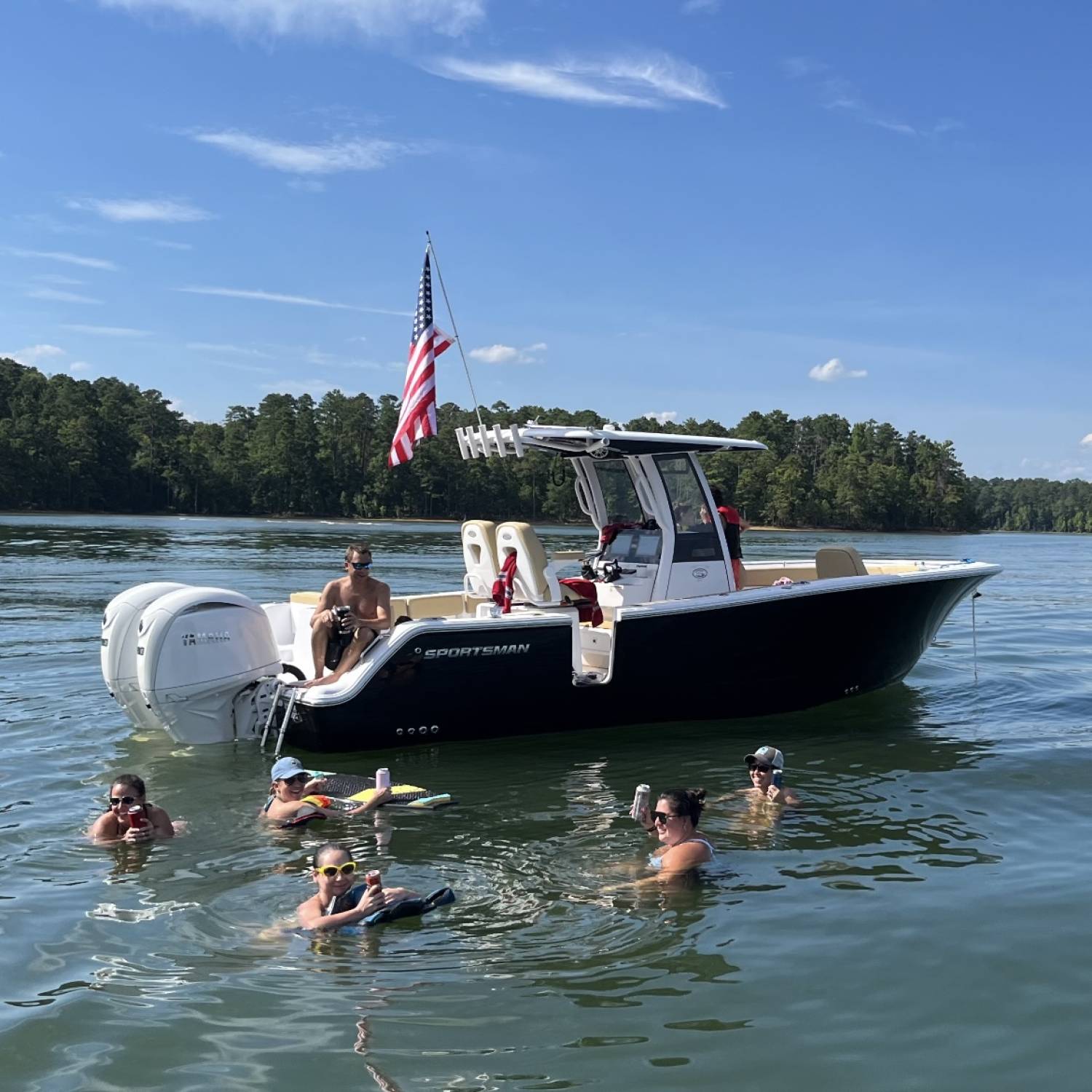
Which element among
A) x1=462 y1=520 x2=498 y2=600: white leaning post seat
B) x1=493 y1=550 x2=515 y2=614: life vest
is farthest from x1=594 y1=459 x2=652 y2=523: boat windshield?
x1=493 y1=550 x2=515 y2=614: life vest

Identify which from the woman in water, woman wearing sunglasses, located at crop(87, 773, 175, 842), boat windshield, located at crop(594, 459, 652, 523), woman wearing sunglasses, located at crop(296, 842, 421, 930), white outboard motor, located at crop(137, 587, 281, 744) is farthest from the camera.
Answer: boat windshield, located at crop(594, 459, 652, 523)

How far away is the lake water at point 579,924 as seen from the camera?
469 cm

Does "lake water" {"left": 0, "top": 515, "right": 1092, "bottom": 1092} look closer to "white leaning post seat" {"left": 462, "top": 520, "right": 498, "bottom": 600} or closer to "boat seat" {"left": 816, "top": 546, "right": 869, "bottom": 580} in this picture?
"boat seat" {"left": 816, "top": 546, "right": 869, "bottom": 580}

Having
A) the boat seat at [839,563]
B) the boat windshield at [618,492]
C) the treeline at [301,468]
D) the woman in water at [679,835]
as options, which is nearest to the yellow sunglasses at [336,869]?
the woman in water at [679,835]

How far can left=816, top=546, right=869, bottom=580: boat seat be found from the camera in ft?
38.2

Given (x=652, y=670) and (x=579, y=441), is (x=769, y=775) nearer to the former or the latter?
(x=652, y=670)

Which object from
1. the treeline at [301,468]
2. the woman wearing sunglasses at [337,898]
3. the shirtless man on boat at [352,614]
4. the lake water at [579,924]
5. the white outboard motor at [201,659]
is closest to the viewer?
the lake water at [579,924]

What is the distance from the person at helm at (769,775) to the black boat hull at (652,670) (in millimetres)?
1909

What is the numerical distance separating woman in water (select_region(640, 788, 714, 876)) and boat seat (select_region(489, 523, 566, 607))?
11.5 feet

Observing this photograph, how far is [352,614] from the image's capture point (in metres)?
9.44

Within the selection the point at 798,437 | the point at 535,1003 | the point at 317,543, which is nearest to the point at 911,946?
the point at 535,1003

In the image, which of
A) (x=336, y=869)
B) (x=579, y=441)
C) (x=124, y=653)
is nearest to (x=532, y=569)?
(x=579, y=441)

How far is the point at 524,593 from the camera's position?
407 inches

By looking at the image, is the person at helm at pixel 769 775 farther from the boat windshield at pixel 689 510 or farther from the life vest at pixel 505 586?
the boat windshield at pixel 689 510
